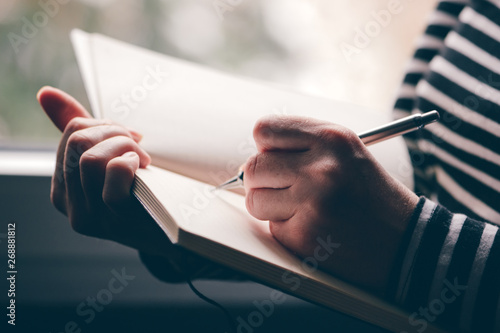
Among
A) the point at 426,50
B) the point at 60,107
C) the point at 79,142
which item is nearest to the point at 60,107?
the point at 60,107

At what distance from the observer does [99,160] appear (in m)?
0.40

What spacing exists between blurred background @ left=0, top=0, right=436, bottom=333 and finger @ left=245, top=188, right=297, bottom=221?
357mm

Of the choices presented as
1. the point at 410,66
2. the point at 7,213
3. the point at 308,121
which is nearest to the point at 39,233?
the point at 7,213

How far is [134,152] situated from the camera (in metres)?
0.41

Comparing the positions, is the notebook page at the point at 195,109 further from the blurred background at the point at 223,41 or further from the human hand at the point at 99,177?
the blurred background at the point at 223,41

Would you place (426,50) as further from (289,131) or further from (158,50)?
(158,50)

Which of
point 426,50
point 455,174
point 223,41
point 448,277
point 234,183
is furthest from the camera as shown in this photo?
point 223,41

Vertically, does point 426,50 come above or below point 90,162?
above

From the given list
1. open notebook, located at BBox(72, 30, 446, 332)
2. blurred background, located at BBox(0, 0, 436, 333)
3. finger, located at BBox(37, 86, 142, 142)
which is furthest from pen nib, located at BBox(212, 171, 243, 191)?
blurred background, located at BBox(0, 0, 436, 333)

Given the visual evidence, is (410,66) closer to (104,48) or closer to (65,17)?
(104,48)

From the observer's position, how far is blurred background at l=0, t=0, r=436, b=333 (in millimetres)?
652

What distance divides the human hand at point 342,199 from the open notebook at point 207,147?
23 millimetres

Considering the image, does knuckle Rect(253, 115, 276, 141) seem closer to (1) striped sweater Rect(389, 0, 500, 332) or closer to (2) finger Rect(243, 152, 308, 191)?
(2) finger Rect(243, 152, 308, 191)

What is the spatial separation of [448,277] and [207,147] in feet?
0.94
